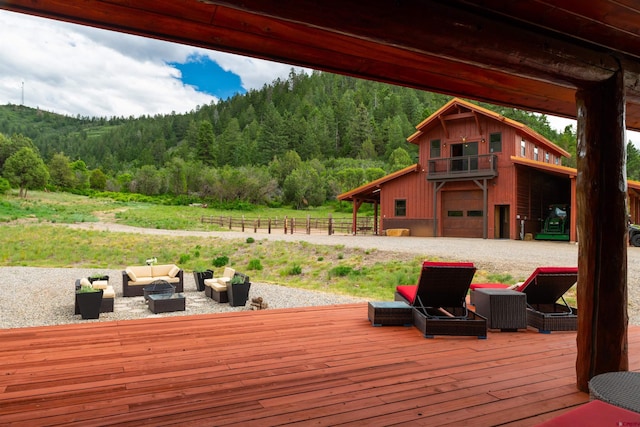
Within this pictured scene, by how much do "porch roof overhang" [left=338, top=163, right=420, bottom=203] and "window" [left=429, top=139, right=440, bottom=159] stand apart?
85 centimetres

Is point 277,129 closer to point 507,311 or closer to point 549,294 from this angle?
point 549,294

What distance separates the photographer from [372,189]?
2064cm

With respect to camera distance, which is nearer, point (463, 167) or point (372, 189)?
point (463, 167)

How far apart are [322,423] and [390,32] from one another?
2.04 meters

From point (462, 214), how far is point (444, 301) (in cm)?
1497

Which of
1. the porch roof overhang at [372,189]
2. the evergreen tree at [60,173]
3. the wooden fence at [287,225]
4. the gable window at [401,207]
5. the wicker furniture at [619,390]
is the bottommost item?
the wicker furniture at [619,390]

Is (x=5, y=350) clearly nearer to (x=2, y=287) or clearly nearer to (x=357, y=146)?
(x=2, y=287)

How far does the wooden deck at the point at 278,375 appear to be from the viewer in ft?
7.13

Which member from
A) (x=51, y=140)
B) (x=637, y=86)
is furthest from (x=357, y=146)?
(x=51, y=140)

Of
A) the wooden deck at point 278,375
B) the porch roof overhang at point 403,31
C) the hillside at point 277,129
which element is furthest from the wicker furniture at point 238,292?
the hillside at point 277,129

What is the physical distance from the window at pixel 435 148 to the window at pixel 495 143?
235 cm

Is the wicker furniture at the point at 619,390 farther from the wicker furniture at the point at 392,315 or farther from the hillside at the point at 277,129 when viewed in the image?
the hillside at the point at 277,129

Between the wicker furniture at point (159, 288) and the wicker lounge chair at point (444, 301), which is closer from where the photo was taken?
the wicker lounge chair at point (444, 301)

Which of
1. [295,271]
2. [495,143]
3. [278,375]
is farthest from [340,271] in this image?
[495,143]
